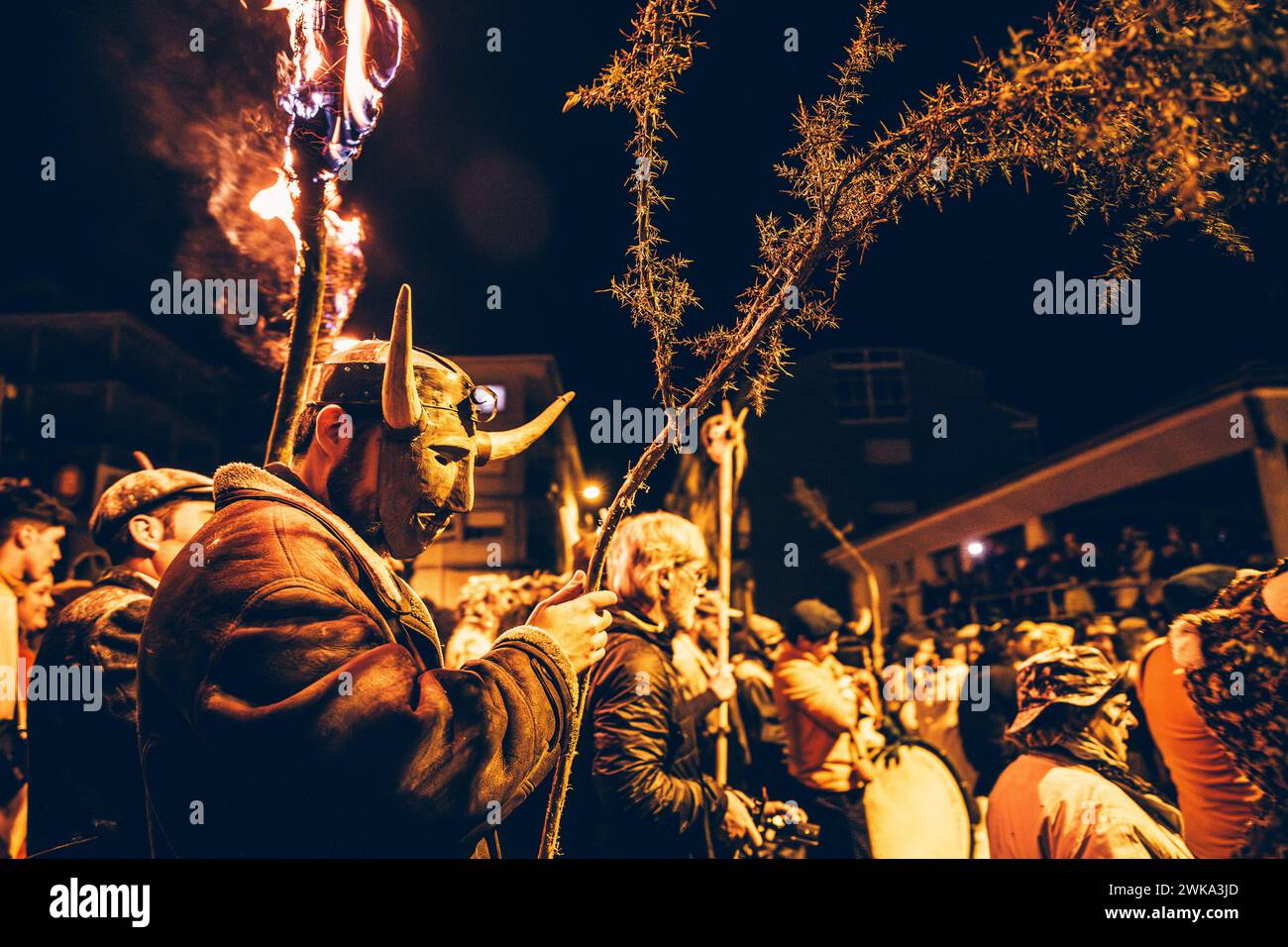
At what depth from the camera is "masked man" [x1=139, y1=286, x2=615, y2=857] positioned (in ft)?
6.05

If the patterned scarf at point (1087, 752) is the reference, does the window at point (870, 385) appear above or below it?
above

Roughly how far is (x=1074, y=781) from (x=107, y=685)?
3062mm

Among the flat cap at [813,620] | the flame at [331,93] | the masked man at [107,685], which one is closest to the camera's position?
the masked man at [107,685]

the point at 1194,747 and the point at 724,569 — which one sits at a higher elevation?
the point at 724,569

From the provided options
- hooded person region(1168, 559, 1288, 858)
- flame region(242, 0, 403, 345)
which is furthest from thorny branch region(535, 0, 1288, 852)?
hooded person region(1168, 559, 1288, 858)

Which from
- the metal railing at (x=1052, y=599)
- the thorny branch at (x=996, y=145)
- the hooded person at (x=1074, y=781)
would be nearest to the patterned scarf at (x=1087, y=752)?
the hooded person at (x=1074, y=781)

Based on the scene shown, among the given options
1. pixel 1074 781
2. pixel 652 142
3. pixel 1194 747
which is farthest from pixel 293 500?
pixel 1194 747

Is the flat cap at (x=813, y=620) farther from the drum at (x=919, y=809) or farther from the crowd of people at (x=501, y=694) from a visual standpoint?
the drum at (x=919, y=809)

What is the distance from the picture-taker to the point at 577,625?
2.21 metres

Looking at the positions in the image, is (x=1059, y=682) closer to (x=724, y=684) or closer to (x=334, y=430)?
(x=724, y=684)

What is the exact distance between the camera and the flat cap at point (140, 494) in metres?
2.73

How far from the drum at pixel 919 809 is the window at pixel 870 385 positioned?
4.19 ft

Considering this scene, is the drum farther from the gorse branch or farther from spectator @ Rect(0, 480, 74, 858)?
spectator @ Rect(0, 480, 74, 858)

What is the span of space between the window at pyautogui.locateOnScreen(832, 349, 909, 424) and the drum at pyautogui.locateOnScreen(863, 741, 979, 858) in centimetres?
128
